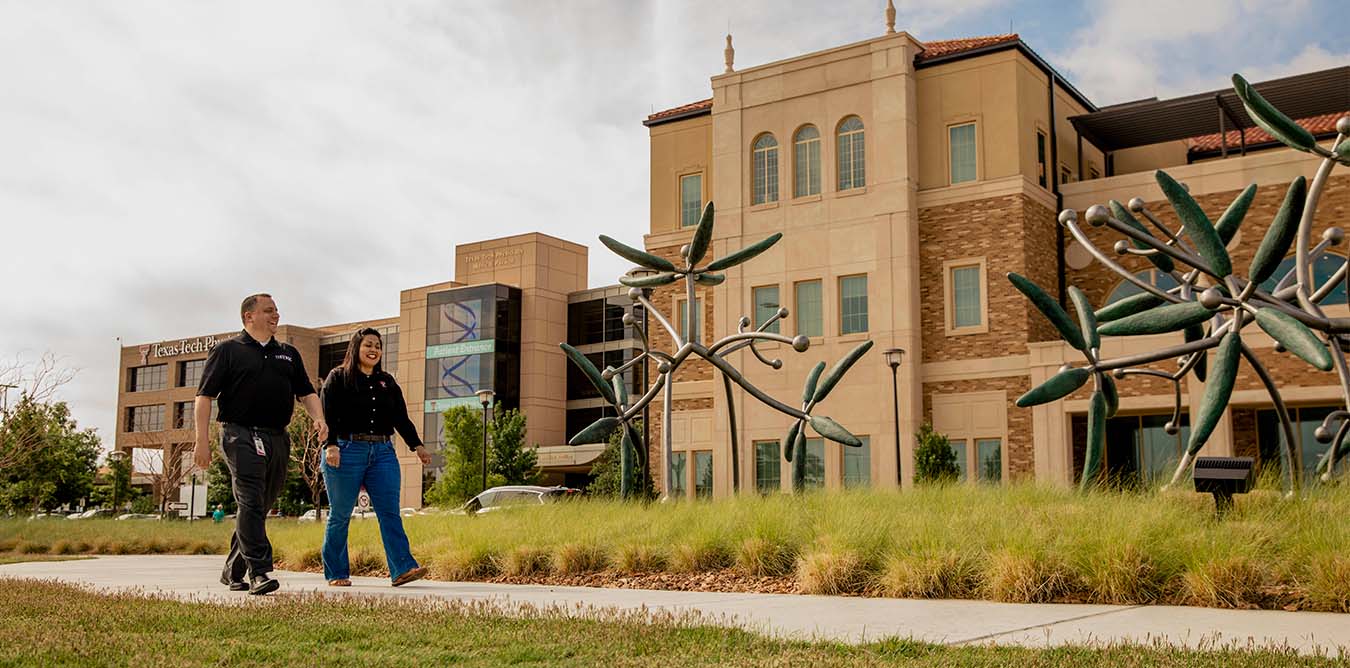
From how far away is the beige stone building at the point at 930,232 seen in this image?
99.2 feet

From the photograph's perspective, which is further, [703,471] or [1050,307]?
[703,471]

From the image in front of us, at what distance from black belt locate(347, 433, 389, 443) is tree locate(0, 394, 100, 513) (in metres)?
19.4

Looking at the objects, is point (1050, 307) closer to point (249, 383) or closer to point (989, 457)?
point (249, 383)

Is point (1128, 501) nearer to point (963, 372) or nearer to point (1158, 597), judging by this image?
point (1158, 597)

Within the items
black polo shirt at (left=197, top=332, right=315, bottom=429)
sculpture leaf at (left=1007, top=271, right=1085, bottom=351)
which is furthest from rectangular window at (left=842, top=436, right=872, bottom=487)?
black polo shirt at (left=197, top=332, right=315, bottom=429)

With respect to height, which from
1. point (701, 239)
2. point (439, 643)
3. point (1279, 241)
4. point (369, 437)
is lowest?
point (439, 643)

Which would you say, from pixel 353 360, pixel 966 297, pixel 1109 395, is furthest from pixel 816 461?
pixel 353 360

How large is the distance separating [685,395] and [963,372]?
28.7ft

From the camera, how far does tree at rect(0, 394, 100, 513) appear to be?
2688cm

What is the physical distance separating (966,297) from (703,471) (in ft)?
30.7

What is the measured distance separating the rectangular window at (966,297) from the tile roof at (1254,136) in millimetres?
10127

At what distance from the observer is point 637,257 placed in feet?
48.3

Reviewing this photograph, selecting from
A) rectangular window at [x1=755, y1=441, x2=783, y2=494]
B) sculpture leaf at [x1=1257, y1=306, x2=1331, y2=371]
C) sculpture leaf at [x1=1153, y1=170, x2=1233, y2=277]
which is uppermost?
sculpture leaf at [x1=1153, y1=170, x2=1233, y2=277]

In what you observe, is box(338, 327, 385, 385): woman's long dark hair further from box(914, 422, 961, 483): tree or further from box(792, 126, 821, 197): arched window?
box(792, 126, 821, 197): arched window
